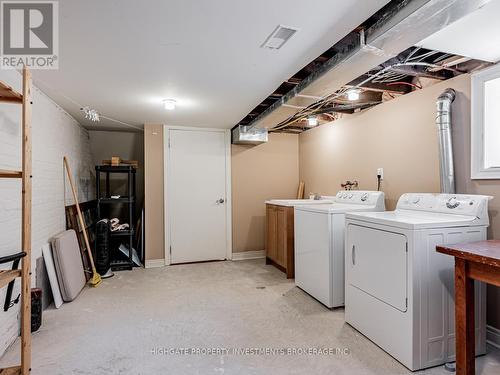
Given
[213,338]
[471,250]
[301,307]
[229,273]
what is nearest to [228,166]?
[229,273]

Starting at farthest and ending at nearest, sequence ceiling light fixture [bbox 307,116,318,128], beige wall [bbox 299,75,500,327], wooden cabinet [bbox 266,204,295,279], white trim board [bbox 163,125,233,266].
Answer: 1. white trim board [bbox 163,125,233,266]
2. ceiling light fixture [bbox 307,116,318,128]
3. wooden cabinet [bbox 266,204,295,279]
4. beige wall [bbox 299,75,500,327]

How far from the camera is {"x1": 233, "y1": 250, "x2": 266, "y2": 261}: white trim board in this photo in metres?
4.71

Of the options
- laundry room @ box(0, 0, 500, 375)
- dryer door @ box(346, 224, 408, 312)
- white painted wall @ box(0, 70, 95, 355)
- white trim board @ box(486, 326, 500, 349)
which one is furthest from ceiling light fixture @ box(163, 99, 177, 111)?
white trim board @ box(486, 326, 500, 349)

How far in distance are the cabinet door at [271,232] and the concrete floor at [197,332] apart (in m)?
0.64

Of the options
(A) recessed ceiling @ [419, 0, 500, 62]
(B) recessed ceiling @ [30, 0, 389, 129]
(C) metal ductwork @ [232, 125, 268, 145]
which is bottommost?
(C) metal ductwork @ [232, 125, 268, 145]

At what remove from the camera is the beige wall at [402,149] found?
7.41 feet

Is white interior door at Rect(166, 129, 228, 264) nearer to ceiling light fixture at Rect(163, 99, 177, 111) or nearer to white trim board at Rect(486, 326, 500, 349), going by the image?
ceiling light fixture at Rect(163, 99, 177, 111)

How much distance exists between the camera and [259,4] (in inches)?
57.9

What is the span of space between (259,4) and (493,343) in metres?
2.85

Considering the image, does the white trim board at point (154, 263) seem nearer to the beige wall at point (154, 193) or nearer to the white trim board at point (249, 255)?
the beige wall at point (154, 193)

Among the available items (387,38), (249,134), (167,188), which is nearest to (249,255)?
(167,188)

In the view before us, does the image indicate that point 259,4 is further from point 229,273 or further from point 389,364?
point 229,273

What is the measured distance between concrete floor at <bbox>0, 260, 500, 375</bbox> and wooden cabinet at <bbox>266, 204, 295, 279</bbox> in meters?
0.31

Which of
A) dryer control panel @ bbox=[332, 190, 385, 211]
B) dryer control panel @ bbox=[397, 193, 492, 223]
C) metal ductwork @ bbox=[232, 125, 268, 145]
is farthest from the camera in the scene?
metal ductwork @ bbox=[232, 125, 268, 145]
